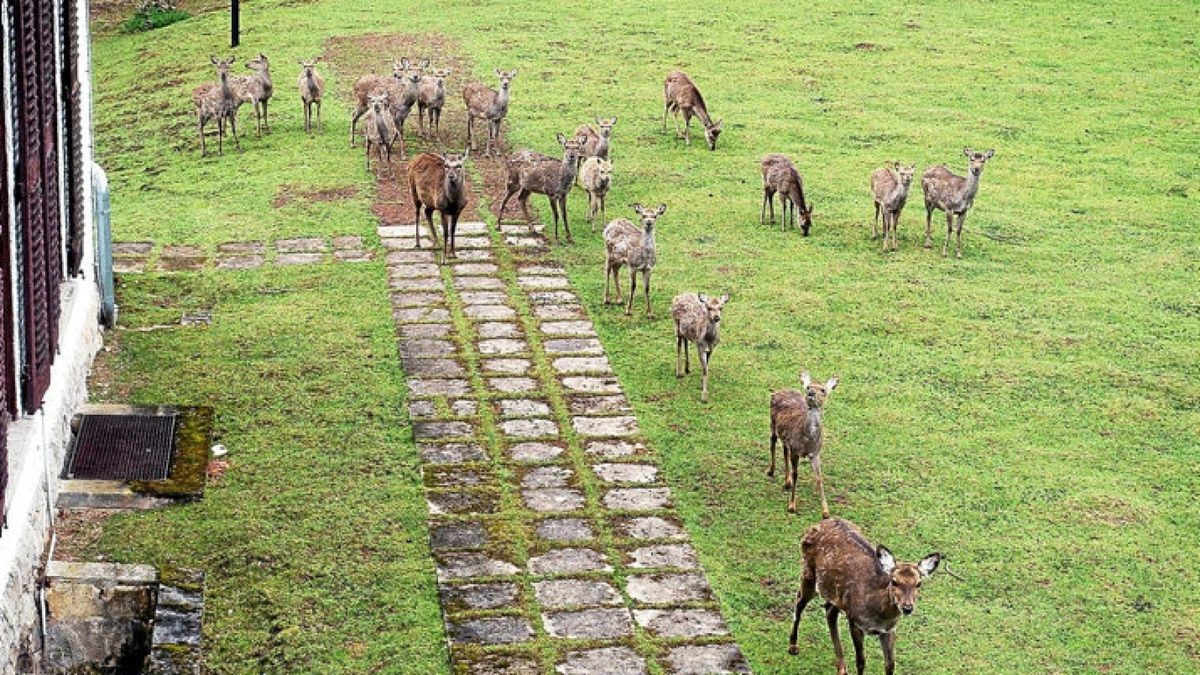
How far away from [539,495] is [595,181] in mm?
7833

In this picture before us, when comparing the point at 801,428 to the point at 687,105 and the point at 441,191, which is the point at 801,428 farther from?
the point at 687,105

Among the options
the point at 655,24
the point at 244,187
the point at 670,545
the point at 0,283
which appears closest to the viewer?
the point at 0,283

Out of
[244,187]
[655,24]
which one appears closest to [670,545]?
[244,187]

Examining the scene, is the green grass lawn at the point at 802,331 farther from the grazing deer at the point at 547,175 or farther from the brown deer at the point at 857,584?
the grazing deer at the point at 547,175

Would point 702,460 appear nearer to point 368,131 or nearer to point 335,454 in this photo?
point 335,454

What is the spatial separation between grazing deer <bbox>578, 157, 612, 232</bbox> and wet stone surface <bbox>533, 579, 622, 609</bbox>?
30.5 feet

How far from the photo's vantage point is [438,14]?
33375 millimetres

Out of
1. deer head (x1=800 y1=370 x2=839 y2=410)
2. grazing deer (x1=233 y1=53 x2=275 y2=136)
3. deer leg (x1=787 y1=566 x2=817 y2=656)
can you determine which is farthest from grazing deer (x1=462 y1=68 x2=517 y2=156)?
deer leg (x1=787 y1=566 x2=817 y2=656)

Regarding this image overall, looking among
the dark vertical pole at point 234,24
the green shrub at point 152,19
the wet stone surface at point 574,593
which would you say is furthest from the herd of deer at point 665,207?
the green shrub at point 152,19

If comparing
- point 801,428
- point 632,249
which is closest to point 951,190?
point 632,249

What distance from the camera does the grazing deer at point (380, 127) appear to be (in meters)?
24.0

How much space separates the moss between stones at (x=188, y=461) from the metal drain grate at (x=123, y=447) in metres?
0.07

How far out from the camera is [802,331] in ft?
61.3

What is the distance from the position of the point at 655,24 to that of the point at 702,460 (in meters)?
19.0
